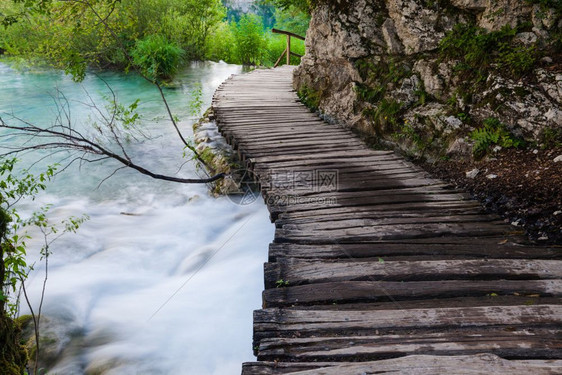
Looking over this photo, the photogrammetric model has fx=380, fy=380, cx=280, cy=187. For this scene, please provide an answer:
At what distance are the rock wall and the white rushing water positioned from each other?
2598 millimetres

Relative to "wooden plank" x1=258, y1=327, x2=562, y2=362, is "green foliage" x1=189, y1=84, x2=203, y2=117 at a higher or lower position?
higher

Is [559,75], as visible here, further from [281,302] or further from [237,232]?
[237,232]

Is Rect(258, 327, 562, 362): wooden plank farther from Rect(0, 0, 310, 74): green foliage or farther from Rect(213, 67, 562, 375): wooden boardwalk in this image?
Rect(0, 0, 310, 74): green foliage

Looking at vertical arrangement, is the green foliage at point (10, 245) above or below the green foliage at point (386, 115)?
below

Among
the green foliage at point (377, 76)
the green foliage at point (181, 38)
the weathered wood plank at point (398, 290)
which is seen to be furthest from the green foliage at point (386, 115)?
the green foliage at point (181, 38)

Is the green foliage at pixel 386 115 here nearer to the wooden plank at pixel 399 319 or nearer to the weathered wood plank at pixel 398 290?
the weathered wood plank at pixel 398 290

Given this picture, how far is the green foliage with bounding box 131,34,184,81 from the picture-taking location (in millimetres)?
14938

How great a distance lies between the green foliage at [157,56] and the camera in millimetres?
14938

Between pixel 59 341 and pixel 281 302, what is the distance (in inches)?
119

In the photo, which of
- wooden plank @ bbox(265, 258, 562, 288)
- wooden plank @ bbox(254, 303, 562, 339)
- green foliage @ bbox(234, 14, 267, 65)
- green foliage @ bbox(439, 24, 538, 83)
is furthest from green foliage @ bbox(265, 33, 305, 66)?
wooden plank @ bbox(254, 303, 562, 339)

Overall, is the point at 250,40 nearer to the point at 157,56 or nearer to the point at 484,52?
the point at 157,56

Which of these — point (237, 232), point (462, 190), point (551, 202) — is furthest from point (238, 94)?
point (551, 202)

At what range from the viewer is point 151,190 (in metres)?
7.69

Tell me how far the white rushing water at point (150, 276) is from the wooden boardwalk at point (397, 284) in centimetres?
147
